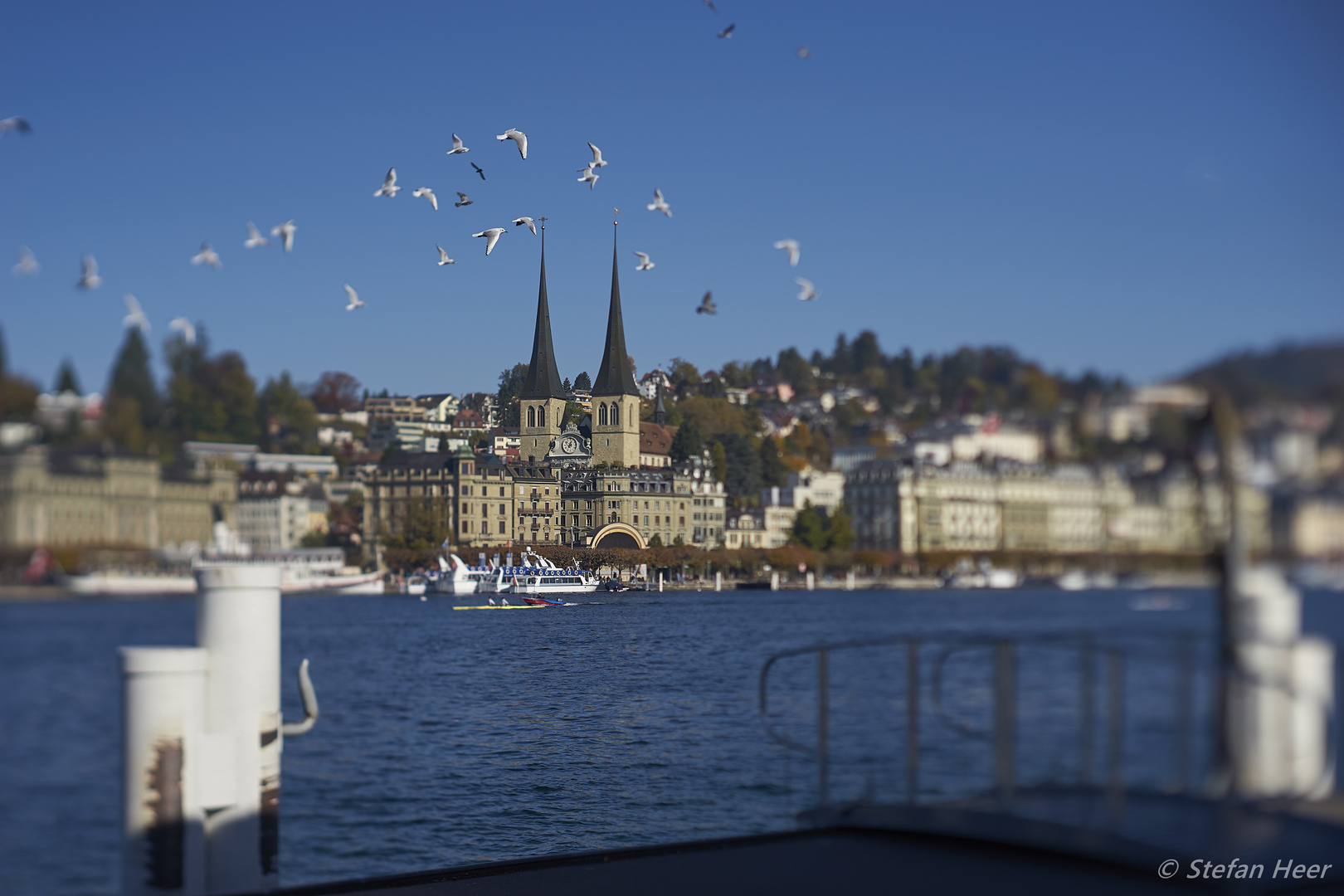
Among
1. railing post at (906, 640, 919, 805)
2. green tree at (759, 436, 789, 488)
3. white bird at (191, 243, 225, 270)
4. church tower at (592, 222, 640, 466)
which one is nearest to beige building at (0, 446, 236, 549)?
white bird at (191, 243, 225, 270)

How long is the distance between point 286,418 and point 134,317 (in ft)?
2.41

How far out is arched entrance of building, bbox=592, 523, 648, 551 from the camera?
17.1 feet

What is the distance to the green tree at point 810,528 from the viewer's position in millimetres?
5555

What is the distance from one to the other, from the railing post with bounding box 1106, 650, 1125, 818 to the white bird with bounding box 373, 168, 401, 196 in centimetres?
370

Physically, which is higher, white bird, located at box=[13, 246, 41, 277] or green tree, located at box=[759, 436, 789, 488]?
white bird, located at box=[13, 246, 41, 277]

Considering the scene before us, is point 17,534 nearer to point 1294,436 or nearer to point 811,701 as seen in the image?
point 811,701

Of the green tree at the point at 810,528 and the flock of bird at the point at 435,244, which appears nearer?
the flock of bird at the point at 435,244

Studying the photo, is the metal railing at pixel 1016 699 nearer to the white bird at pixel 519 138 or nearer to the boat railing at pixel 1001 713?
Answer: the boat railing at pixel 1001 713

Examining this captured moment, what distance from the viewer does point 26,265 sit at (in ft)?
14.8

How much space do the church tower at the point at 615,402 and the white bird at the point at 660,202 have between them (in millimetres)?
305

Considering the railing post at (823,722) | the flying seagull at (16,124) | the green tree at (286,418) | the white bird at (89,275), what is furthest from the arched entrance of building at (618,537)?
the flying seagull at (16,124)

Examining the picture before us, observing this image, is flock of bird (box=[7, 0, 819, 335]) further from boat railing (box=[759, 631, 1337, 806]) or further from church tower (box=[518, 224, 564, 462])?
boat railing (box=[759, 631, 1337, 806])

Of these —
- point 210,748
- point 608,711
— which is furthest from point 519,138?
point 210,748

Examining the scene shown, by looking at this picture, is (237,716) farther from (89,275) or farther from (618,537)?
(89,275)
